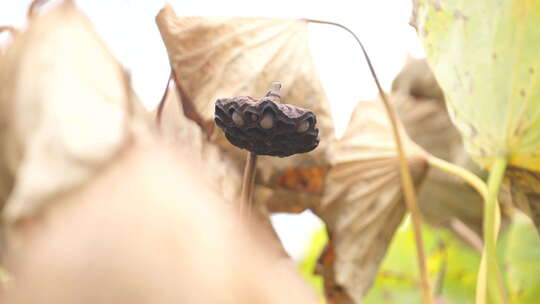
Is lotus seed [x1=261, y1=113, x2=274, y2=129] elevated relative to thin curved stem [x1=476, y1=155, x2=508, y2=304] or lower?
elevated

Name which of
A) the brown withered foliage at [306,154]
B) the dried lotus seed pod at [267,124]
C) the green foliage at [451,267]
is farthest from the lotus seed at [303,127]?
the green foliage at [451,267]

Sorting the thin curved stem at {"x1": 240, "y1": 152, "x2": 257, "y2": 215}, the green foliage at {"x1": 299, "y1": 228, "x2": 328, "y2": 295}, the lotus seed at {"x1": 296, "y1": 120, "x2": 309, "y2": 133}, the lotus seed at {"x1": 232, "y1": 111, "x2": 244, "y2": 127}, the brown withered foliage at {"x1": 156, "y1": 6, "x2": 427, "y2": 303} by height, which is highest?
the lotus seed at {"x1": 232, "y1": 111, "x2": 244, "y2": 127}

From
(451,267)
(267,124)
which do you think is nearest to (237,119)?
(267,124)

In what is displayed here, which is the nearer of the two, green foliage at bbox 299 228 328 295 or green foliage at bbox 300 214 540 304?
green foliage at bbox 300 214 540 304

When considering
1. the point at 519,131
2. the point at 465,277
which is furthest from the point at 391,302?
the point at 519,131

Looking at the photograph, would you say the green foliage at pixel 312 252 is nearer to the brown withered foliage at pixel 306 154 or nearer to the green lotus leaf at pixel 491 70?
the brown withered foliage at pixel 306 154

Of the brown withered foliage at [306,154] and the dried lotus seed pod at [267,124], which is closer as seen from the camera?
the dried lotus seed pod at [267,124]

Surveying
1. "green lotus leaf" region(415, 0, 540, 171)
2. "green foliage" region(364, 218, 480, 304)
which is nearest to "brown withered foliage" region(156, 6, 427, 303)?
"green lotus leaf" region(415, 0, 540, 171)

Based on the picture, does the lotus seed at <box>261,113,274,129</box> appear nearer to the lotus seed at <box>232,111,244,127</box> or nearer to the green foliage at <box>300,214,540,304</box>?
the lotus seed at <box>232,111,244,127</box>
